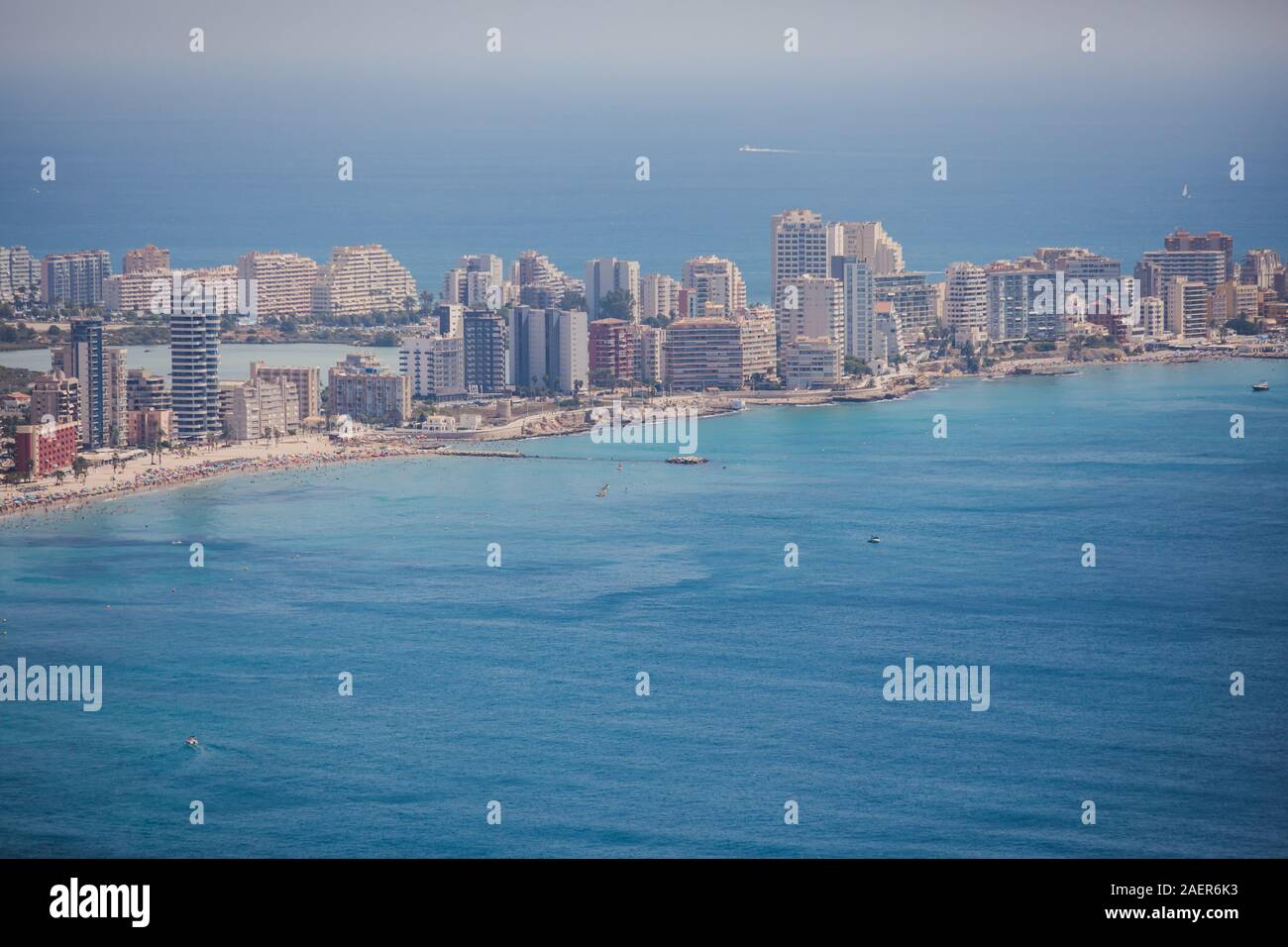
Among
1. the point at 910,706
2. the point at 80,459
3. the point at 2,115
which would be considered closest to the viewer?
the point at 910,706

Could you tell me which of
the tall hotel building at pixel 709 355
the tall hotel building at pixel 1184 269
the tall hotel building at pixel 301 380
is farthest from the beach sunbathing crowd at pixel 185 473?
the tall hotel building at pixel 1184 269

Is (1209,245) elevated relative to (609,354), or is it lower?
elevated

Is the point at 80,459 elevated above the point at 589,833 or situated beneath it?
elevated above

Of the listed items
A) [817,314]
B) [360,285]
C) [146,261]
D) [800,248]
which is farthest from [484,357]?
[146,261]

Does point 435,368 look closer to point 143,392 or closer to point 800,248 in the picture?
point 143,392

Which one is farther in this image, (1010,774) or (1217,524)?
(1217,524)
